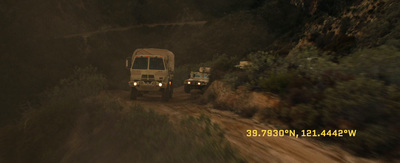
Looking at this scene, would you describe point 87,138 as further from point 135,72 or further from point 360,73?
point 360,73

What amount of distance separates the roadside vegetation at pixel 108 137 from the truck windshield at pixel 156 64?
3.36 m

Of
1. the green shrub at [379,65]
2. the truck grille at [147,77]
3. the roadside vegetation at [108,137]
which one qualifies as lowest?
the roadside vegetation at [108,137]

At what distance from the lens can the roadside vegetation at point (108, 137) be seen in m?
4.42

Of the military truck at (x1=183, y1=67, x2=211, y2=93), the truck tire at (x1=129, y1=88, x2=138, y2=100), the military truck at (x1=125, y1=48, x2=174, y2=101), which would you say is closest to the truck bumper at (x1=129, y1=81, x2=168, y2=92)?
the military truck at (x1=125, y1=48, x2=174, y2=101)

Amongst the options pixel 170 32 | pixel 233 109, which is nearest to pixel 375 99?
pixel 233 109

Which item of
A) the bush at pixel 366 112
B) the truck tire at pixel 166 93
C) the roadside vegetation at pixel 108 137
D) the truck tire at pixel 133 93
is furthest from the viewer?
the truck tire at pixel 166 93

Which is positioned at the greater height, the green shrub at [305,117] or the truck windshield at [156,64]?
the truck windshield at [156,64]

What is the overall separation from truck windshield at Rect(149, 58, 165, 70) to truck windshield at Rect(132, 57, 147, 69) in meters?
0.32

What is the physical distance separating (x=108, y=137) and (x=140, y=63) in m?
7.76

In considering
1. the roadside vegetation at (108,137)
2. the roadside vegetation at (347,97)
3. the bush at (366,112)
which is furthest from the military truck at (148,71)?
the bush at (366,112)

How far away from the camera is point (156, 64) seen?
14234mm

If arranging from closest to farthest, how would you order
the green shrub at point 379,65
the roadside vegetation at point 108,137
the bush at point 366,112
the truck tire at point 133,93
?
the roadside vegetation at point 108,137, the bush at point 366,112, the green shrub at point 379,65, the truck tire at point 133,93

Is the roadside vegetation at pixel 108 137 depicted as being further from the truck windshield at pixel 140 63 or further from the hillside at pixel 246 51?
the truck windshield at pixel 140 63

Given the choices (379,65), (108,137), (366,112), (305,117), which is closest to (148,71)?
(108,137)
